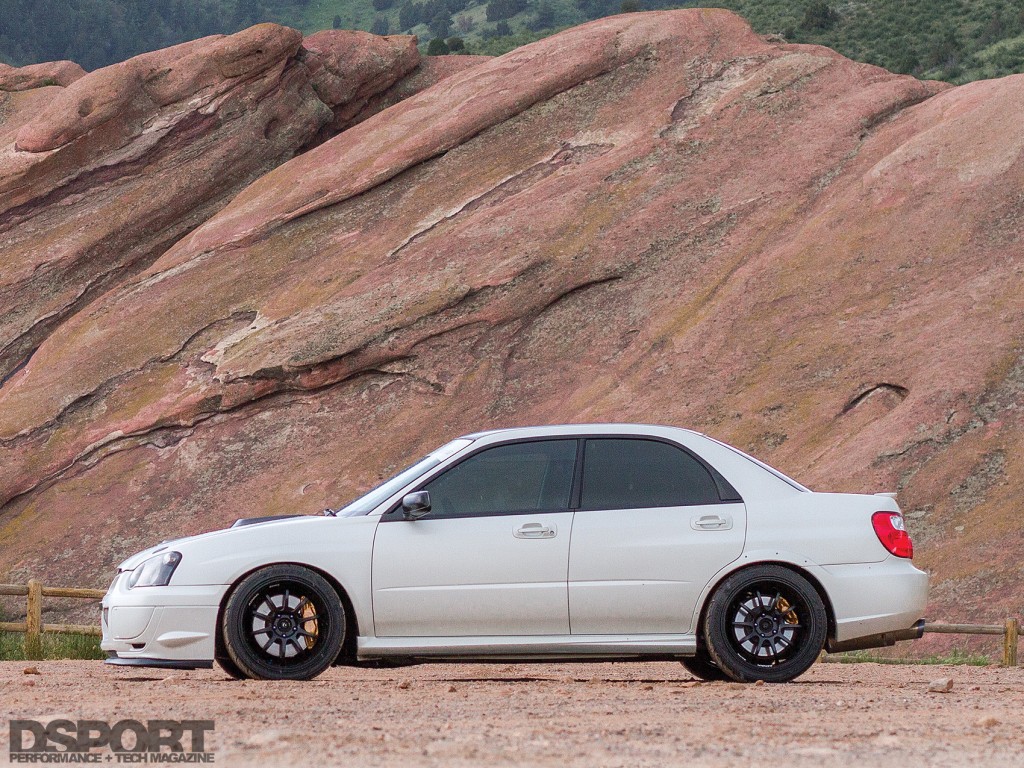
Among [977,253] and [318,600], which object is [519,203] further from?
[318,600]

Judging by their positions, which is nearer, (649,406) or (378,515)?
(378,515)

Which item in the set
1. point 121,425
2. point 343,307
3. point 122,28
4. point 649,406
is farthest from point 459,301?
point 122,28

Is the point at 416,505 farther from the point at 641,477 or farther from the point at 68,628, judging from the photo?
the point at 68,628

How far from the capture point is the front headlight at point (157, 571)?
7266mm

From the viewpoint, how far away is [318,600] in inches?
285

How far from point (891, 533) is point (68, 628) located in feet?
24.4

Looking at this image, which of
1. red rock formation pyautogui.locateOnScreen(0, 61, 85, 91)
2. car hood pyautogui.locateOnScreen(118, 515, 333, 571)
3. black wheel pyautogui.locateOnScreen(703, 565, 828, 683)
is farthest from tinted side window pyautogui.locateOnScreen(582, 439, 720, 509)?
red rock formation pyautogui.locateOnScreen(0, 61, 85, 91)

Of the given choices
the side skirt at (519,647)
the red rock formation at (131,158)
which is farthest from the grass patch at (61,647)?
the red rock formation at (131,158)

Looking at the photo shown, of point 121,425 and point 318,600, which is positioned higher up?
point 121,425

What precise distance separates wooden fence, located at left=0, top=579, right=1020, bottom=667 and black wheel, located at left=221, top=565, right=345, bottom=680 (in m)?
4.60

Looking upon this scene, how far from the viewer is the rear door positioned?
733 cm

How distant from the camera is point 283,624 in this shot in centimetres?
721

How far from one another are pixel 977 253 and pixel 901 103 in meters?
4.54

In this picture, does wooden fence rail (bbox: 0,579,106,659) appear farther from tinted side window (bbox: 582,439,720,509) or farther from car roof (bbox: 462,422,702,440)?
tinted side window (bbox: 582,439,720,509)
